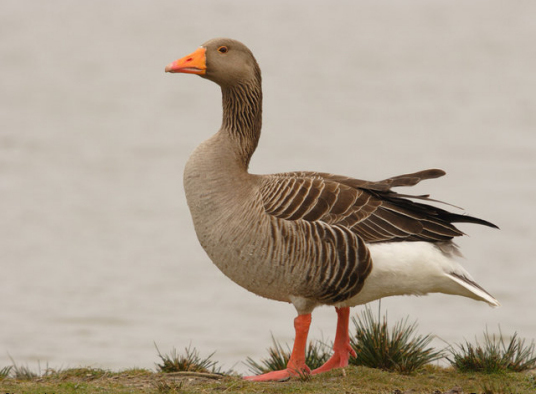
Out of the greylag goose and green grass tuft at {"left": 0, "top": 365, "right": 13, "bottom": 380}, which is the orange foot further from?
green grass tuft at {"left": 0, "top": 365, "right": 13, "bottom": 380}

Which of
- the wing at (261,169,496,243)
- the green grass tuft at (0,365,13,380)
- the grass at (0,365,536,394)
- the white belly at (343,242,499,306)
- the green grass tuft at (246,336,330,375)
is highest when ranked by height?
the wing at (261,169,496,243)

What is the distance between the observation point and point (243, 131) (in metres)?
8.62

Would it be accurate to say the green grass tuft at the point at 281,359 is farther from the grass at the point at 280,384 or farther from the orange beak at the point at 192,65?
the orange beak at the point at 192,65

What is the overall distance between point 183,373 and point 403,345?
2.08 metres

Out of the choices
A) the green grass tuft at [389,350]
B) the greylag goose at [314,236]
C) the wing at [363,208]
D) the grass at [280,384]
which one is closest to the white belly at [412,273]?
the greylag goose at [314,236]

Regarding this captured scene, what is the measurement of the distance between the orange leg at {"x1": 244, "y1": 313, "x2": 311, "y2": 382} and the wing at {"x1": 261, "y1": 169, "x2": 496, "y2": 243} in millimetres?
1004

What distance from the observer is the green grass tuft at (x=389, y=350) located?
7.86 meters

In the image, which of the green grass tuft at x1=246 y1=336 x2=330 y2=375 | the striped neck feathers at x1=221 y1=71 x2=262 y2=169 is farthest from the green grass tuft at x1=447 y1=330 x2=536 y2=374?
the striped neck feathers at x1=221 y1=71 x2=262 y2=169

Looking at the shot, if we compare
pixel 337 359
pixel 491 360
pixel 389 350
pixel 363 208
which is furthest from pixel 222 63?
pixel 491 360

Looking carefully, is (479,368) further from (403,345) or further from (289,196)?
(289,196)

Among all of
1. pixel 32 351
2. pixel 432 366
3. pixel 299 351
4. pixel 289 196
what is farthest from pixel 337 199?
pixel 32 351

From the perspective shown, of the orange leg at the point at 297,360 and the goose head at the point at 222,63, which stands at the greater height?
the goose head at the point at 222,63

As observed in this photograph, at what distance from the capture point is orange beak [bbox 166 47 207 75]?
8336 millimetres

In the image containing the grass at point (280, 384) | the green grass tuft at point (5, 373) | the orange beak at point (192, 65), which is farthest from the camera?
the orange beak at point (192, 65)
